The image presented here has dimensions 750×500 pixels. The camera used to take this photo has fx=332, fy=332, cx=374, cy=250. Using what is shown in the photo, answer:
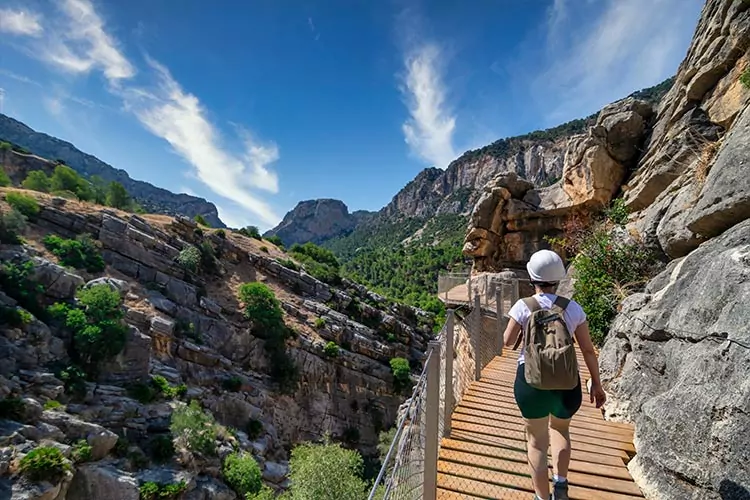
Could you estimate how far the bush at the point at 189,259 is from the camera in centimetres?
2573

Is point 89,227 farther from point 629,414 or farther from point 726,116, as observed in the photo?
point 726,116

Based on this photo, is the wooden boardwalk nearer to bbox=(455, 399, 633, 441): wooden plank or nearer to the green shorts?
bbox=(455, 399, 633, 441): wooden plank

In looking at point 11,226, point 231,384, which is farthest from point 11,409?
point 11,226

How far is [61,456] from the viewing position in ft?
38.1

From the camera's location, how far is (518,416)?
13.6ft

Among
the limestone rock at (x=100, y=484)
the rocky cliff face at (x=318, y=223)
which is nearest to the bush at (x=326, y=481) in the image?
the limestone rock at (x=100, y=484)

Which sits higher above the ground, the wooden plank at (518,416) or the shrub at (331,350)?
the wooden plank at (518,416)

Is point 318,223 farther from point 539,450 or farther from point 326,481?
point 539,450

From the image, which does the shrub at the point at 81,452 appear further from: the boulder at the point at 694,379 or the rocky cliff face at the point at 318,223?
the rocky cliff face at the point at 318,223

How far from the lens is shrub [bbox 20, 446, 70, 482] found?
1089 cm

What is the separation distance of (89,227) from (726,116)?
33.3m

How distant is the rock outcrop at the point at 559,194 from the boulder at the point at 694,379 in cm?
1249

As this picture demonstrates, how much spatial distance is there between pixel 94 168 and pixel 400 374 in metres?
141

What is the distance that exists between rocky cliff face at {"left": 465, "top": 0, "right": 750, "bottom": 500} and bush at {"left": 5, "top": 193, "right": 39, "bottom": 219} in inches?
1273
